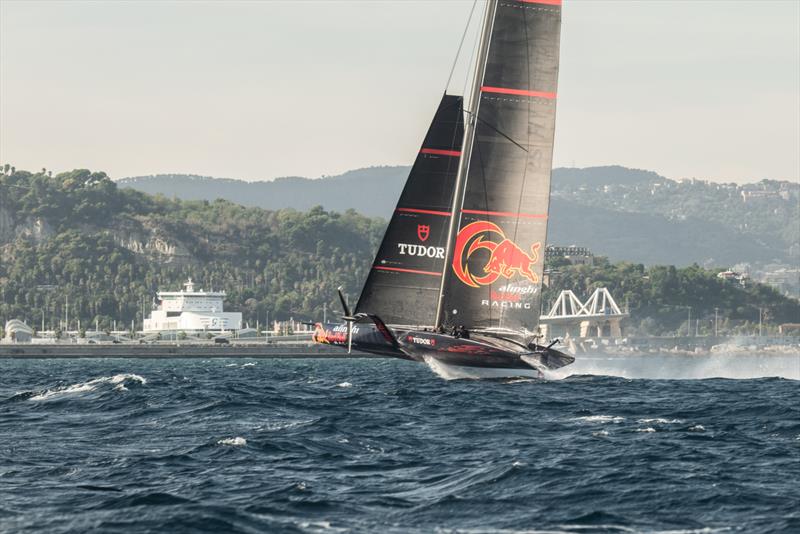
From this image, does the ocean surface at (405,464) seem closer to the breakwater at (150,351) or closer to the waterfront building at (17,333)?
the breakwater at (150,351)

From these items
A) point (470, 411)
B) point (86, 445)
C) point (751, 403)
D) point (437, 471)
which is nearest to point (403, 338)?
point (470, 411)

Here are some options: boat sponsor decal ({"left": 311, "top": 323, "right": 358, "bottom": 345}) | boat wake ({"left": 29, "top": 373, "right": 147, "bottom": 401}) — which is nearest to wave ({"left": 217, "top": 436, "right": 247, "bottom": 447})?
boat wake ({"left": 29, "top": 373, "right": 147, "bottom": 401})

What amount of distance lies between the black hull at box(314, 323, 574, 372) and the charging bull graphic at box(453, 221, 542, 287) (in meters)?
2.20

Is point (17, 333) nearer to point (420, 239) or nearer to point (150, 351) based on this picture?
point (150, 351)

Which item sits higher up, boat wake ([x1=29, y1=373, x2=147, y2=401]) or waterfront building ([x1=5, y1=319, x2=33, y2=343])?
boat wake ([x1=29, y1=373, x2=147, y2=401])

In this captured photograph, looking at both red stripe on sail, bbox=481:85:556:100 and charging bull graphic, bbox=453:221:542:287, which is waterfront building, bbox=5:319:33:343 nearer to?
charging bull graphic, bbox=453:221:542:287

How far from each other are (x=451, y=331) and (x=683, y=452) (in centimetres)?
2033

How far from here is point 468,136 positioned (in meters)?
45.8

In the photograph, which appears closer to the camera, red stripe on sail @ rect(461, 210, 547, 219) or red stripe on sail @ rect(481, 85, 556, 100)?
red stripe on sail @ rect(481, 85, 556, 100)

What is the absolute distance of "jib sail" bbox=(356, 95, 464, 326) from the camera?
1834 inches

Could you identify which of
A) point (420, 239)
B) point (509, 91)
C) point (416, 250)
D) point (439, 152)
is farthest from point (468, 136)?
point (416, 250)

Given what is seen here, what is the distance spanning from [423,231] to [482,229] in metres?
2.33

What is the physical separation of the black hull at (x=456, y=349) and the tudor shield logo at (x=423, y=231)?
3434mm

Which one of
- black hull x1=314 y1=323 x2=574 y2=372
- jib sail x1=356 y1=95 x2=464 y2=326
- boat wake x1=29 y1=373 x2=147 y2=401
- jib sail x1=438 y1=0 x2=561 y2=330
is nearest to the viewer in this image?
boat wake x1=29 y1=373 x2=147 y2=401
